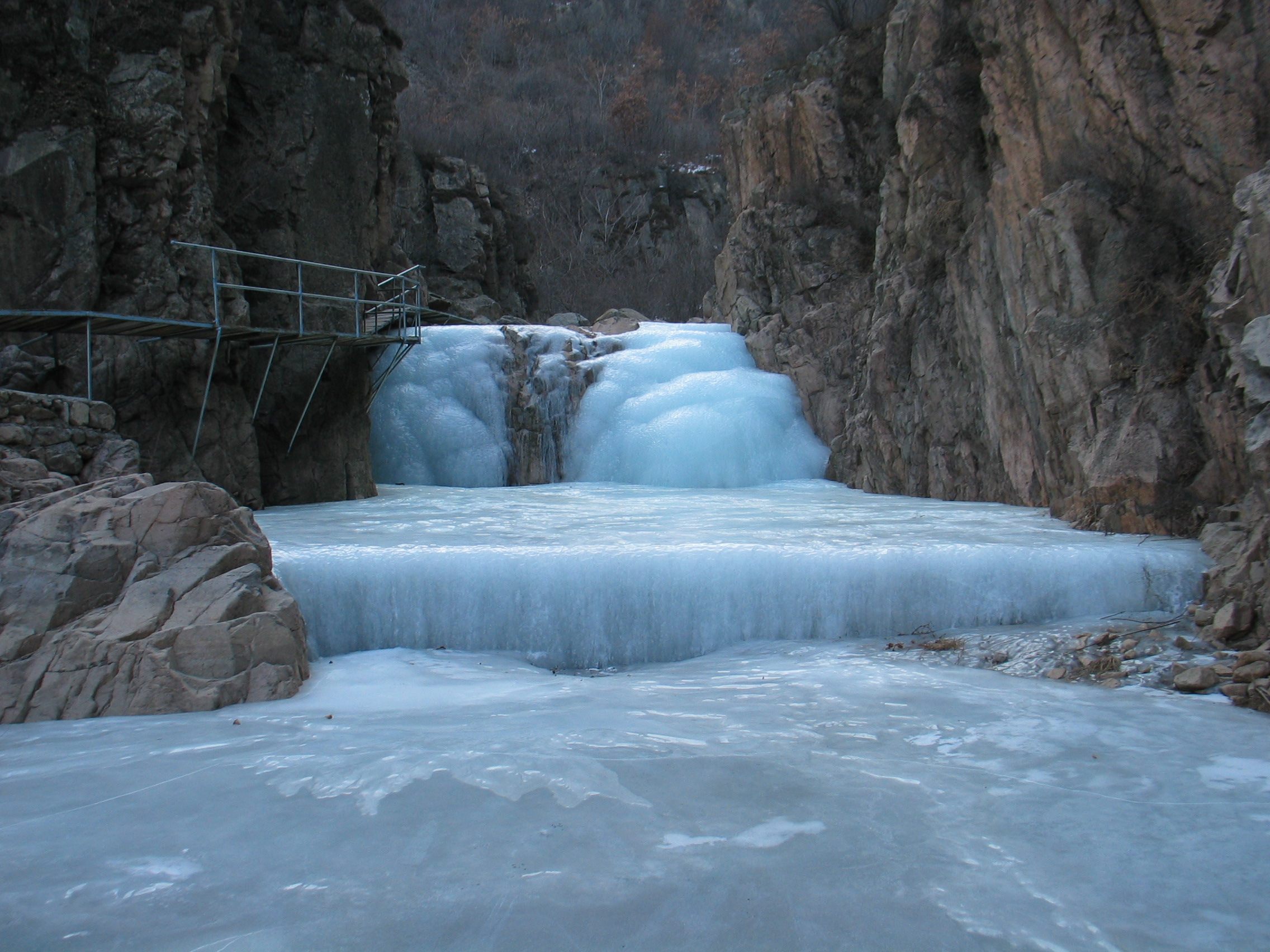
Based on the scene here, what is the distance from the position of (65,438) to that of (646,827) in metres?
6.34

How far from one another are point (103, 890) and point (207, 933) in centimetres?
39

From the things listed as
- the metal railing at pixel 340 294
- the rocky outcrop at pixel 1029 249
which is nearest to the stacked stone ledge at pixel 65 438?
the metal railing at pixel 340 294

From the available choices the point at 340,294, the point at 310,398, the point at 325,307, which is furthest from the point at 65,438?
the point at 340,294

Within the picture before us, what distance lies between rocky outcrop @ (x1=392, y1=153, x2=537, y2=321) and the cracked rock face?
1760 cm

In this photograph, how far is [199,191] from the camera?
9.80 meters

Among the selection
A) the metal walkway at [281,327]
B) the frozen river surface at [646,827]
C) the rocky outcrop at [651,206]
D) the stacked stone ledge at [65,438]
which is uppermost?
the rocky outcrop at [651,206]

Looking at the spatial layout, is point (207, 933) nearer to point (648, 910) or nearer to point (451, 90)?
point (648, 910)

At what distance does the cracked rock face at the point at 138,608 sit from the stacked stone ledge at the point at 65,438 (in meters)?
1.46

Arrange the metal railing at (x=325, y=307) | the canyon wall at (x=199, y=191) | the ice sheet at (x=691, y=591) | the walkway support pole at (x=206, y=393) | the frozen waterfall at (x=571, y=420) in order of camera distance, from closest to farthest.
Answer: the ice sheet at (x=691, y=591)
the canyon wall at (x=199, y=191)
the walkway support pole at (x=206, y=393)
the metal railing at (x=325, y=307)
the frozen waterfall at (x=571, y=420)

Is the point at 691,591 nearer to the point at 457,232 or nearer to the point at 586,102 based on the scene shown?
the point at 457,232

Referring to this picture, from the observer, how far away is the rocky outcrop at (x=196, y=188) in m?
8.60

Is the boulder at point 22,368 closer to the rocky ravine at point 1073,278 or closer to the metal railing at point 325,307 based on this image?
the metal railing at point 325,307

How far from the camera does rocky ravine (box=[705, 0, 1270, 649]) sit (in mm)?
5984

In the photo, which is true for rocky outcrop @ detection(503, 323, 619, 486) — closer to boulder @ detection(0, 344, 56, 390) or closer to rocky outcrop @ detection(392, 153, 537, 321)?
boulder @ detection(0, 344, 56, 390)
